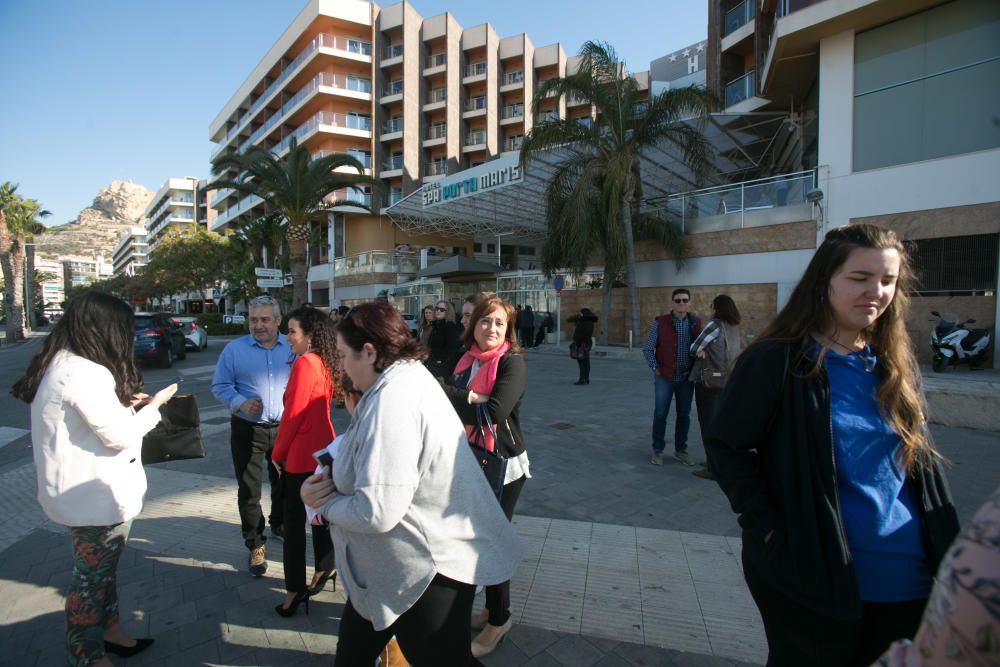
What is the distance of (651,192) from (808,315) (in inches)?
1012

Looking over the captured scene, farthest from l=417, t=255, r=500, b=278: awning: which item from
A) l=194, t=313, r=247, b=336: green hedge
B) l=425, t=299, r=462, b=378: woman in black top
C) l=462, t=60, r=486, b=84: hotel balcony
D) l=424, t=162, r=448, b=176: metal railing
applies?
l=462, t=60, r=486, b=84: hotel balcony

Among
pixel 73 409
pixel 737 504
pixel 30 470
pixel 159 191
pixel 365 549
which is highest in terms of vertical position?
pixel 159 191

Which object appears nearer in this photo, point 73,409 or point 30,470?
point 73,409

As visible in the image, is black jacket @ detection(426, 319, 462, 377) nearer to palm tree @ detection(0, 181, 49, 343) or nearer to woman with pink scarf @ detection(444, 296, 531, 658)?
woman with pink scarf @ detection(444, 296, 531, 658)

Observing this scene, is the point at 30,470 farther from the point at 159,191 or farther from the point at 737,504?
the point at 159,191

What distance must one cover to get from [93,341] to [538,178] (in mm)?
20159

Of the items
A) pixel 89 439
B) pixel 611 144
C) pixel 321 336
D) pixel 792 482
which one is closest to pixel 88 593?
pixel 89 439

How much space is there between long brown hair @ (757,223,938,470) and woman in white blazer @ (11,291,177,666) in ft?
A: 8.72

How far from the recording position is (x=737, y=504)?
5.05 ft

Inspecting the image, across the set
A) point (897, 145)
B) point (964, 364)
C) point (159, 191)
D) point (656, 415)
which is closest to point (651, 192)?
point (897, 145)

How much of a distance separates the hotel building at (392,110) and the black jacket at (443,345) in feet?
92.1

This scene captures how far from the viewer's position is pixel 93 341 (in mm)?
2229

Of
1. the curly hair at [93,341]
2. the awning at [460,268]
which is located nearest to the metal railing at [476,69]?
the awning at [460,268]

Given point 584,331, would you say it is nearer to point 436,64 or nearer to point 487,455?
point 487,455
